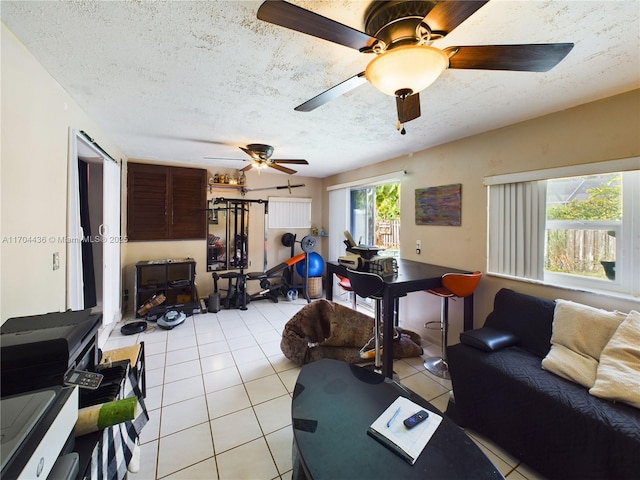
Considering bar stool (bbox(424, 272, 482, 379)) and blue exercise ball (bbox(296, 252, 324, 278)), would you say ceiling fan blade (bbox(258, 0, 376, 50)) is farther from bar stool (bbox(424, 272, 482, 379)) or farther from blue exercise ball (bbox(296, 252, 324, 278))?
blue exercise ball (bbox(296, 252, 324, 278))

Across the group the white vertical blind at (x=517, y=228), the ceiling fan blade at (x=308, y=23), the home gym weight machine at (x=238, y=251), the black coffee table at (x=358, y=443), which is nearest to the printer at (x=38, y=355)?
the black coffee table at (x=358, y=443)

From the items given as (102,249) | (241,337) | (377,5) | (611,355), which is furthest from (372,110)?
(102,249)

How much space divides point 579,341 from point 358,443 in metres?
1.68

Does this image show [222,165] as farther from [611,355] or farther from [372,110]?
[611,355]

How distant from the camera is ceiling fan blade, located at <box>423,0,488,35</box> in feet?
2.96

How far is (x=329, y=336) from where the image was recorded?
9.28ft

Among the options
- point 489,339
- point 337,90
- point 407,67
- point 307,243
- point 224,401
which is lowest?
point 224,401

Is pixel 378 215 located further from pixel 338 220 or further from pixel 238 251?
pixel 238 251

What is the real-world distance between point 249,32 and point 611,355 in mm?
2747

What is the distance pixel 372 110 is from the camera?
7.43 feet

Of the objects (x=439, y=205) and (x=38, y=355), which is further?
(x=439, y=205)

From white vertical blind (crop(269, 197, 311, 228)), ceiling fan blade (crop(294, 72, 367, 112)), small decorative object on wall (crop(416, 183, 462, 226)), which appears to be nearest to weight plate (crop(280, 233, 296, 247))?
white vertical blind (crop(269, 197, 311, 228))

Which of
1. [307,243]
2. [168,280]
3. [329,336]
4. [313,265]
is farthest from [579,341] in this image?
[168,280]

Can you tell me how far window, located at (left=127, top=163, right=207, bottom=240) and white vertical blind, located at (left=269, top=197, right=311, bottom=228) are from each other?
4.22 feet
